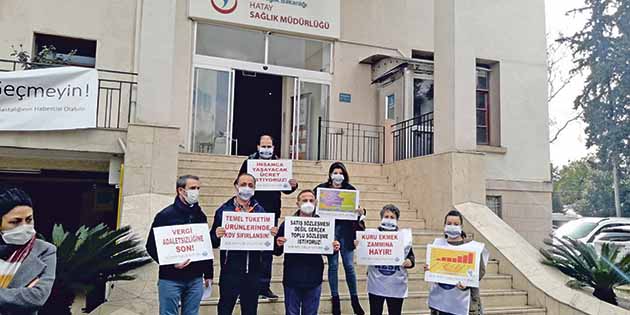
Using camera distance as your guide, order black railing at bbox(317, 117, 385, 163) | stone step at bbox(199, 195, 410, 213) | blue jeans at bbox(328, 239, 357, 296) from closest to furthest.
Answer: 1. blue jeans at bbox(328, 239, 357, 296)
2. stone step at bbox(199, 195, 410, 213)
3. black railing at bbox(317, 117, 385, 163)

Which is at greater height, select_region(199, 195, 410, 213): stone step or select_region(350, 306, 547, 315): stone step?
select_region(199, 195, 410, 213): stone step

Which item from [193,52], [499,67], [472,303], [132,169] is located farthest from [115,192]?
[499,67]

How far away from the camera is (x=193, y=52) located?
11.4 meters

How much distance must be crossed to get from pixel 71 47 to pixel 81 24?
1.93 feet

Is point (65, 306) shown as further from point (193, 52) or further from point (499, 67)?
point (499, 67)

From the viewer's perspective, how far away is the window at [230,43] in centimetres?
1169

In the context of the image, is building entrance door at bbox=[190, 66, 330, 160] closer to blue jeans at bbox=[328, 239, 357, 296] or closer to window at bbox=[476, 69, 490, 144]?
window at bbox=[476, 69, 490, 144]

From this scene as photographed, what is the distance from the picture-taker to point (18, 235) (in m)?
2.87

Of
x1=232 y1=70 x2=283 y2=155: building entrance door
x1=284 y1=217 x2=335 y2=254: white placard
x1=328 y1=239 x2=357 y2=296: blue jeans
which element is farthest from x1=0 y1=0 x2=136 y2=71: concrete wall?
x1=284 y1=217 x2=335 y2=254: white placard

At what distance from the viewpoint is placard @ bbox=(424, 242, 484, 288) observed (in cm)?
446

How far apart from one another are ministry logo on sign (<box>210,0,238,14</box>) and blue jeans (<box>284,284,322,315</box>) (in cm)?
860

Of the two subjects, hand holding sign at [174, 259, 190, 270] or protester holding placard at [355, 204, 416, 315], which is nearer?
hand holding sign at [174, 259, 190, 270]

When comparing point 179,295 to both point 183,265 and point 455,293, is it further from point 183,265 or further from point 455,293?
point 455,293

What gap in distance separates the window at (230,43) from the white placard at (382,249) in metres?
8.06
